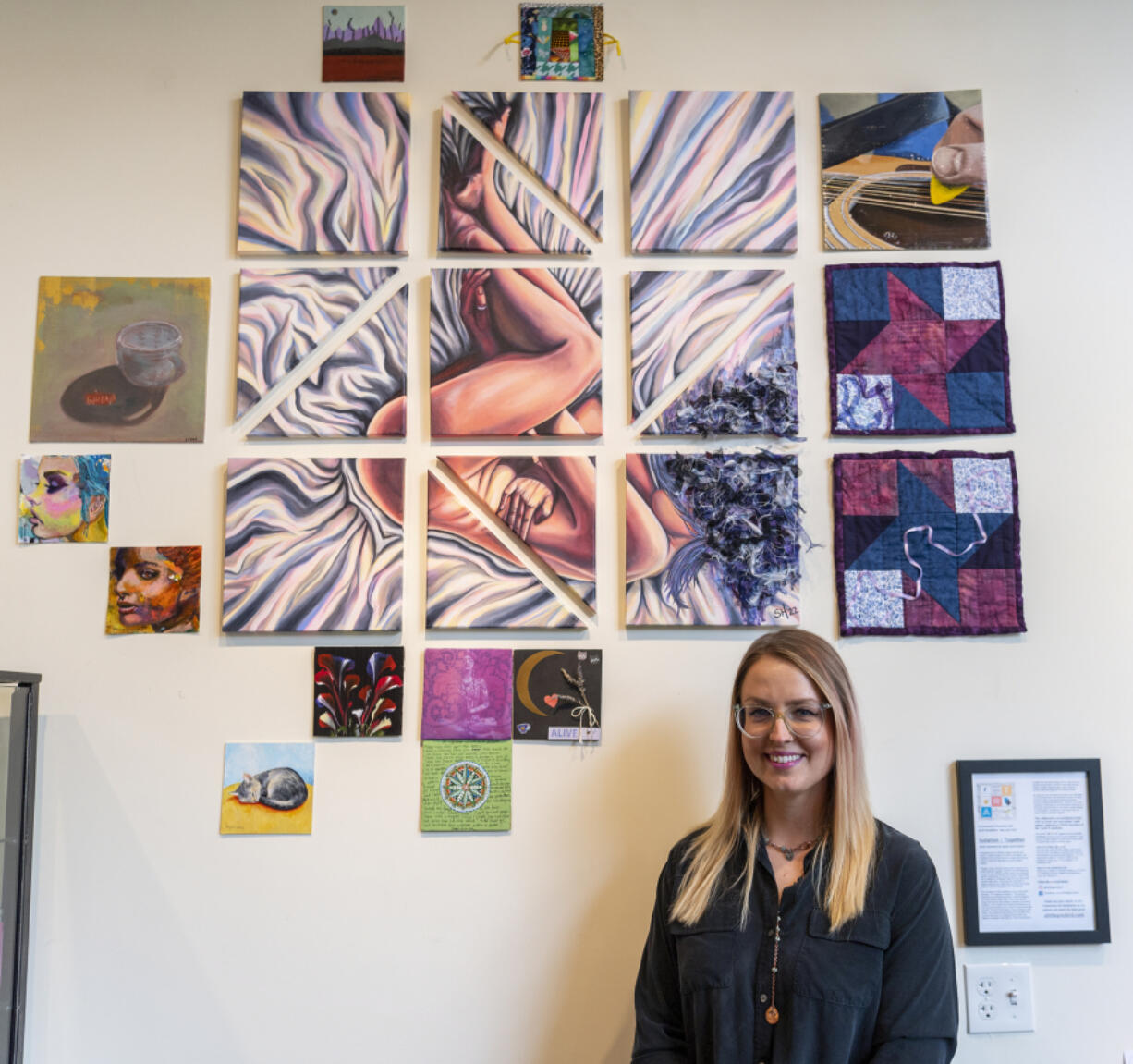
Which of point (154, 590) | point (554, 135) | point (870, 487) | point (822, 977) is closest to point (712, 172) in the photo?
point (554, 135)

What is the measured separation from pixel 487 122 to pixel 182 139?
1.94ft

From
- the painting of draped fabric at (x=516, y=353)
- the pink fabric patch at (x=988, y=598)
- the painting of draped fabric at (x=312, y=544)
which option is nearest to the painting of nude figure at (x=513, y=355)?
the painting of draped fabric at (x=516, y=353)

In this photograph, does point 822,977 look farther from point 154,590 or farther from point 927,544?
point 154,590

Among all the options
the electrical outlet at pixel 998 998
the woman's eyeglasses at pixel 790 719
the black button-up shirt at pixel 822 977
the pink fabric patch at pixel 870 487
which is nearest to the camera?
the black button-up shirt at pixel 822 977

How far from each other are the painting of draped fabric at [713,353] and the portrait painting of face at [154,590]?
88 centimetres

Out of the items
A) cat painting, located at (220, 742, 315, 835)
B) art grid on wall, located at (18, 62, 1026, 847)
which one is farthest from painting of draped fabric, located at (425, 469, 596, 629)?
cat painting, located at (220, 742, 315, 835)

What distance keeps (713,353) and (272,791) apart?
44.5 inches

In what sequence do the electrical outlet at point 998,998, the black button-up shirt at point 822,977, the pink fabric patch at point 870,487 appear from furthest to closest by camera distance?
the pink fabric patch at point 870,487 → the electrical outlet at point 998,998 → the black button-up shirt at point 822,977

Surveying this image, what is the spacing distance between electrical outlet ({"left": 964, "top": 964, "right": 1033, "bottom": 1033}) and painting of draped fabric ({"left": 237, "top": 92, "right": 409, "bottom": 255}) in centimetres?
168

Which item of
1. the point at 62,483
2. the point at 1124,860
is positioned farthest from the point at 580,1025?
the point at 62,483

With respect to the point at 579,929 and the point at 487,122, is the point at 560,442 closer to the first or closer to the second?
the point at 487,122

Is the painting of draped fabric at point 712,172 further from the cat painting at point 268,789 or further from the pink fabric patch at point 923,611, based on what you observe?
the cat painting at point 268,789

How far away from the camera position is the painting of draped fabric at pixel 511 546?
5.81 feet

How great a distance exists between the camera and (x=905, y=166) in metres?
1.88
